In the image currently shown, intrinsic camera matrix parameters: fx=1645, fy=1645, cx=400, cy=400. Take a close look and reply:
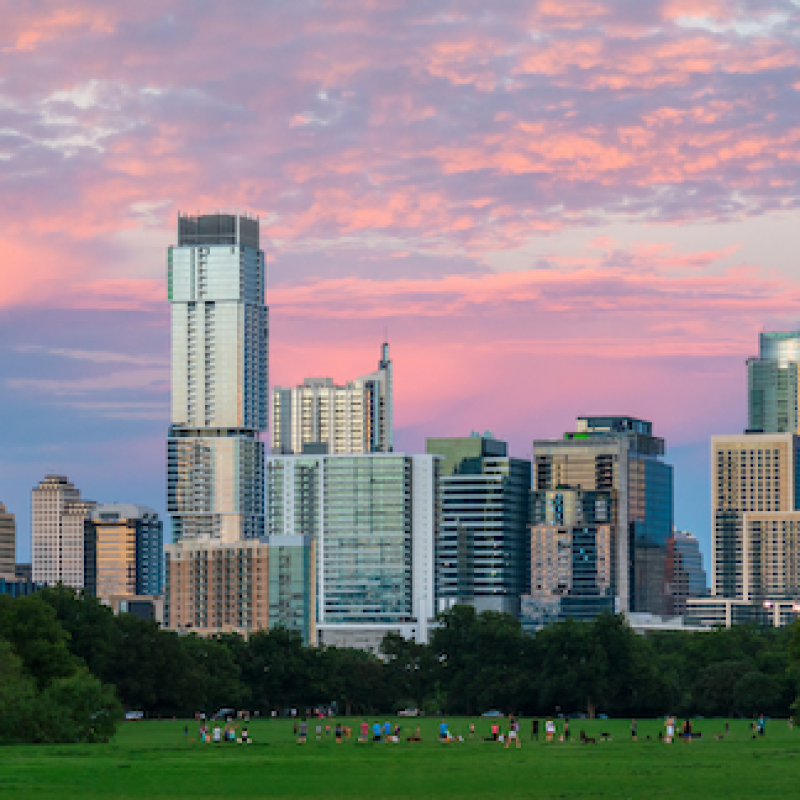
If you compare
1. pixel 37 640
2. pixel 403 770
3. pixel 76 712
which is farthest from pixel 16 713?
pixel 403 770

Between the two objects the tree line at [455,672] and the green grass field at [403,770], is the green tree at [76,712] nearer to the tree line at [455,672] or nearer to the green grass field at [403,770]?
the green grass field at [403,770]

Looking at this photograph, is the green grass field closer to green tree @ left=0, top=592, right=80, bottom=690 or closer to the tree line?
green tree @ left=0, top=592, right=80, bottom=690

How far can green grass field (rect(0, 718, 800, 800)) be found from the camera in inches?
2376

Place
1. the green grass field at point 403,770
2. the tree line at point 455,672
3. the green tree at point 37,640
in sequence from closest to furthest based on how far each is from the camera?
the green grass field at point 403,770
the green tree at point 37,640
the tree line at point 455,672

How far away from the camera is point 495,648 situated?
191 metres

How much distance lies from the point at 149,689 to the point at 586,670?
4777 cm

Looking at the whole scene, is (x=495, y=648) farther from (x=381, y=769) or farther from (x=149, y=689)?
(x=381, y=769)

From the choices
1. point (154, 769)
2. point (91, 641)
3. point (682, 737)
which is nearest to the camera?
point (154, 769)

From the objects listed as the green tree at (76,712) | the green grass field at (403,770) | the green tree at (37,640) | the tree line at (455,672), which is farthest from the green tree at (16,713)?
the tree line at (455,672)

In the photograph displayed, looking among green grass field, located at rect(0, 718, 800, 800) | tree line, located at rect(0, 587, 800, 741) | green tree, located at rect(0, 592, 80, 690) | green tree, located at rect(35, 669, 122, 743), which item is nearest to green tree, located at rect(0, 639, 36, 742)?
green tree, located at rect(35, 669, 122, 743)

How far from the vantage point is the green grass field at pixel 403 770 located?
6034 cm

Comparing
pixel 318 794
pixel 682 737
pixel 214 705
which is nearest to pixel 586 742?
pixel 682 737

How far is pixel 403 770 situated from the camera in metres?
71.2

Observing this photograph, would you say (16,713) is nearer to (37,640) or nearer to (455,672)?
(37,640)
